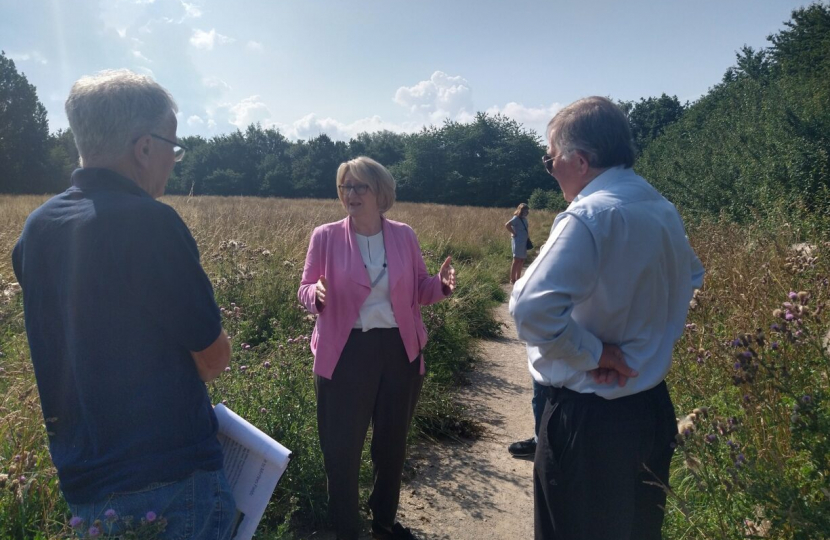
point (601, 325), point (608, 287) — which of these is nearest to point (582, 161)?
point (608, 287)

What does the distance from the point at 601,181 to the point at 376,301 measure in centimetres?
131

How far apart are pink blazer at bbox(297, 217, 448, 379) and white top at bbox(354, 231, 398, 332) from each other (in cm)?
3

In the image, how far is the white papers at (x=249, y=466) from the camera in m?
1.56

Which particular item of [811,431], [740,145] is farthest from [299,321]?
[740,145]

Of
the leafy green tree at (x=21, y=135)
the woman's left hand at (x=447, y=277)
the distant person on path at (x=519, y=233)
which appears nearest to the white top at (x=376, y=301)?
the woman's left hand at (x=447, y=277)

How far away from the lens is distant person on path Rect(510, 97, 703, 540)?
1.62 meters

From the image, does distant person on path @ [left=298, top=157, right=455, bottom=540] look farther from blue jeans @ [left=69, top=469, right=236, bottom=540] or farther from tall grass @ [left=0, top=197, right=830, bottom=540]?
blue jeans @ [left=69, top=469, right=236, bottom=540]

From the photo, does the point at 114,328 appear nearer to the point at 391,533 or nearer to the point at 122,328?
the point at 122,328

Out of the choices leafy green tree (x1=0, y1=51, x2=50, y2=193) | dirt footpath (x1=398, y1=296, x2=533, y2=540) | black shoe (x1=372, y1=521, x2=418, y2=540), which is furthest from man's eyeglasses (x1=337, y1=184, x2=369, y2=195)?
leafy green tree (x1=0, y1=51, x2=50, y2=193)

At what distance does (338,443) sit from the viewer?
2658mm

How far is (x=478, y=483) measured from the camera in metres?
3.67

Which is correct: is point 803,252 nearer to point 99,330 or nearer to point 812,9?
point 99,330

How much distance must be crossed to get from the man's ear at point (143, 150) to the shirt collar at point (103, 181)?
0.07m

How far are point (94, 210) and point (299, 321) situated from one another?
4139 millimetres
